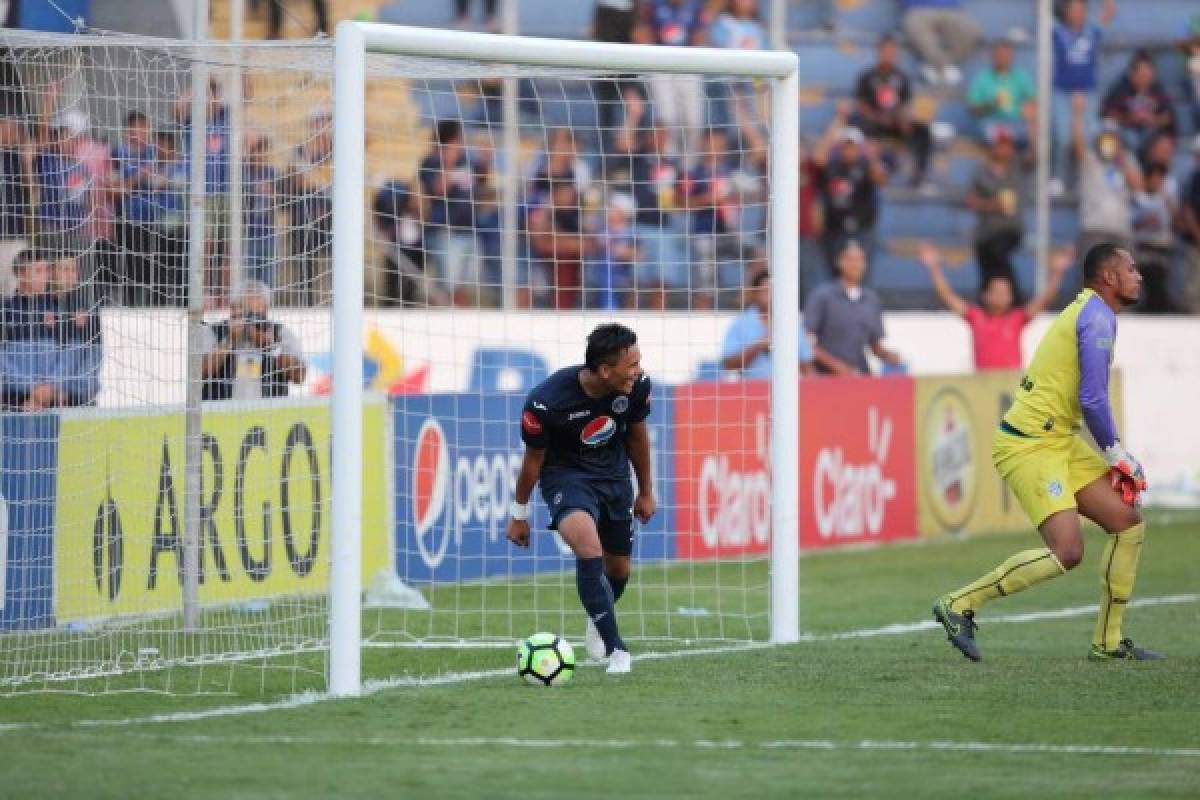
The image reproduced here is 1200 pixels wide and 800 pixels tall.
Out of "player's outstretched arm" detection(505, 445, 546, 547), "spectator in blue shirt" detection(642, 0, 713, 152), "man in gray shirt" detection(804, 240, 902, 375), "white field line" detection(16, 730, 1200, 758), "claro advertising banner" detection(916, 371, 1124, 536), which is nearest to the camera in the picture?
"white field line" detection(16, 730, 1200, 758)

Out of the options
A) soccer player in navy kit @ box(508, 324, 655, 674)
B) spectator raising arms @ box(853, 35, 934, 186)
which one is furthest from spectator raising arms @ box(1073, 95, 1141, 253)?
soccer player in navy kit @ box(508, 324, 655, 674)

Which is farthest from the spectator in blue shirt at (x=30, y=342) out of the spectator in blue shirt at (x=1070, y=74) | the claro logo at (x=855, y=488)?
the spectator in blue shirt at (x=1070, y=74)

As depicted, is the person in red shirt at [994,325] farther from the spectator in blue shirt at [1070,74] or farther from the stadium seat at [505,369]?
the stadium seat at [505,369]

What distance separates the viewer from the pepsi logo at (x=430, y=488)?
15352 mm

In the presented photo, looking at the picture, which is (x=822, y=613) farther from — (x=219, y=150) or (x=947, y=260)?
(x=947, y=260)

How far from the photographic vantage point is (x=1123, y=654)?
37.6 feet

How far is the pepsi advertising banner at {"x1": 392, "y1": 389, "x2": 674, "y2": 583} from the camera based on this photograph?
1534 centimetres

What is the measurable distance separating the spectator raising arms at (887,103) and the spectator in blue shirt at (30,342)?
11.2 meters

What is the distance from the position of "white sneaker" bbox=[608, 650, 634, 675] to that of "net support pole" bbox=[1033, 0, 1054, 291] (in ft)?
43.1

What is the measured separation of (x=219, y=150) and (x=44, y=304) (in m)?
1.41

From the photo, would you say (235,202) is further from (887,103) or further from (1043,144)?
(1043,144)

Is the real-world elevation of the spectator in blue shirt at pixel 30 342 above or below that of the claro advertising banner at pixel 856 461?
above

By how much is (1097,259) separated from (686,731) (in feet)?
11.9

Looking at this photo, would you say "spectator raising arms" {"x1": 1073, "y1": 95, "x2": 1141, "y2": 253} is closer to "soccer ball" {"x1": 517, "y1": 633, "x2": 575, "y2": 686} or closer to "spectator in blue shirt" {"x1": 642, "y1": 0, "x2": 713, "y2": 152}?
"spectator in blue shirt" {"x1": 642, "y1": 0, "x2": 713, "y2": 152}
